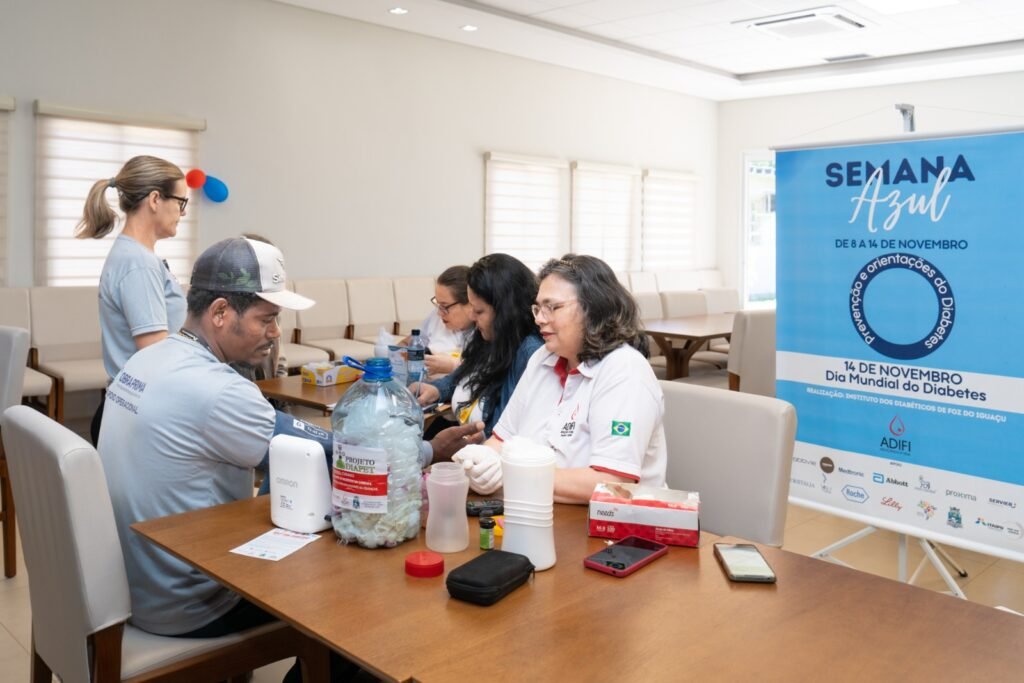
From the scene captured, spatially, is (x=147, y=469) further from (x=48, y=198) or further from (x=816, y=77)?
(x=816, y=77)

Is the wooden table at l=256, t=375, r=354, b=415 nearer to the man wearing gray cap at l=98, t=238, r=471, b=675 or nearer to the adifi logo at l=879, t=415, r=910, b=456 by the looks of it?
the man wearing gray cap at l=98, t=238, r=471, b=675

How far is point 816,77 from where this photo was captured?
8664mm

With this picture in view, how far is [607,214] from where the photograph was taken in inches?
352

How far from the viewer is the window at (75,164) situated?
536 cm

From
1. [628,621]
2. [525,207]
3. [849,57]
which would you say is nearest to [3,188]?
[525,207]

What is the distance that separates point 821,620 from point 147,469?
4.39 ft

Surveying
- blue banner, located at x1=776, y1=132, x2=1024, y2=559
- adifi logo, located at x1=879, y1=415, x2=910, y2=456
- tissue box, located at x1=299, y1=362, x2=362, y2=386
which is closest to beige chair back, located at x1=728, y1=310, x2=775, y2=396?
blue banner, located at x1=776, y1=132, x2=1024, y2=559

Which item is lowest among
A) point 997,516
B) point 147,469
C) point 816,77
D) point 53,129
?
point 997,516

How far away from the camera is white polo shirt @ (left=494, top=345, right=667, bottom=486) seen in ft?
6.60

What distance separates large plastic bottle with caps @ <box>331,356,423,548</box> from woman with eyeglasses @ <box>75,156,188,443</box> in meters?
1.42

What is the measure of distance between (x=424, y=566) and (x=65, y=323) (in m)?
4.63

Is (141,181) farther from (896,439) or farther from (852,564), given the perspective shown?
(852,564)

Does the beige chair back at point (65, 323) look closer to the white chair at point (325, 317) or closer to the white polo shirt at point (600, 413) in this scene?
the white chair at point (325, 317)

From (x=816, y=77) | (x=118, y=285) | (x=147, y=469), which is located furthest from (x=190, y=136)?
(x=816, y=77)
